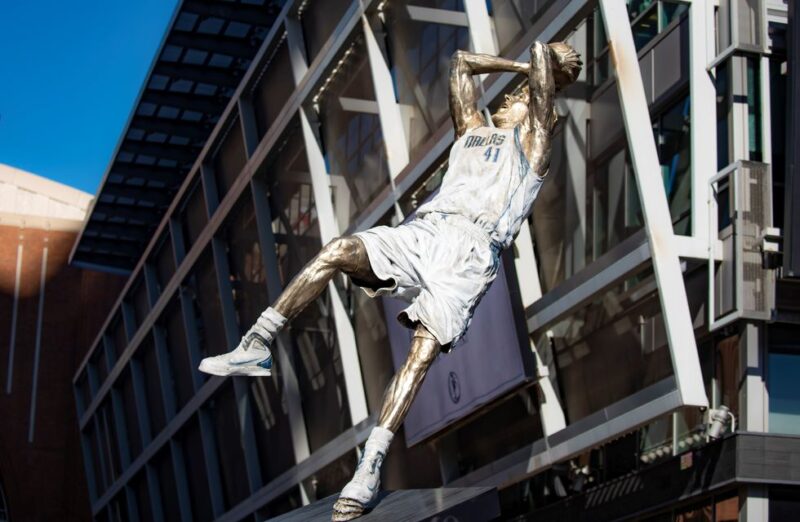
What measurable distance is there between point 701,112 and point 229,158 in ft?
54.6

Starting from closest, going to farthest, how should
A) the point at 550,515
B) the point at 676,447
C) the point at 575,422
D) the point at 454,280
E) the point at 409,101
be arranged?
the point at 454,280 → the point at 676,447 → the point at 575,422 → the point at 550,515 → the point at 409,101

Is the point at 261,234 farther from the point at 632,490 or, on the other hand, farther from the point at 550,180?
the point at 632,490

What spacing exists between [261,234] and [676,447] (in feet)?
45.3

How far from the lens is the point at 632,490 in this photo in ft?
60.3

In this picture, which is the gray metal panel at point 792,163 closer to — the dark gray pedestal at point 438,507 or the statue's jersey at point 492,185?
the statue's jersey at point 492,185

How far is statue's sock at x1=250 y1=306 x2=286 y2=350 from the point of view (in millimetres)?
8750

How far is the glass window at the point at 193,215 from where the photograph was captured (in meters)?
34.5

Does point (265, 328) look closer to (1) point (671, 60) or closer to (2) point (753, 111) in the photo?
(2) point (753, 111)

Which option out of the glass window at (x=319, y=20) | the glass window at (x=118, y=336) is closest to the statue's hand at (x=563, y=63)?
the glass window at (x=319, y=20)

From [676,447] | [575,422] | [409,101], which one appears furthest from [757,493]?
[409,101]

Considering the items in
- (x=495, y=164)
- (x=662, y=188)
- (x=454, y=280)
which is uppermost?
(x=662, y=188)

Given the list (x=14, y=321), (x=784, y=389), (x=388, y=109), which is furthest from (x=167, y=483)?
(x=784, y=389)

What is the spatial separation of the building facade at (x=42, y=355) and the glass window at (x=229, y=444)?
62.7 ft

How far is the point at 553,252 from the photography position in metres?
19.7
